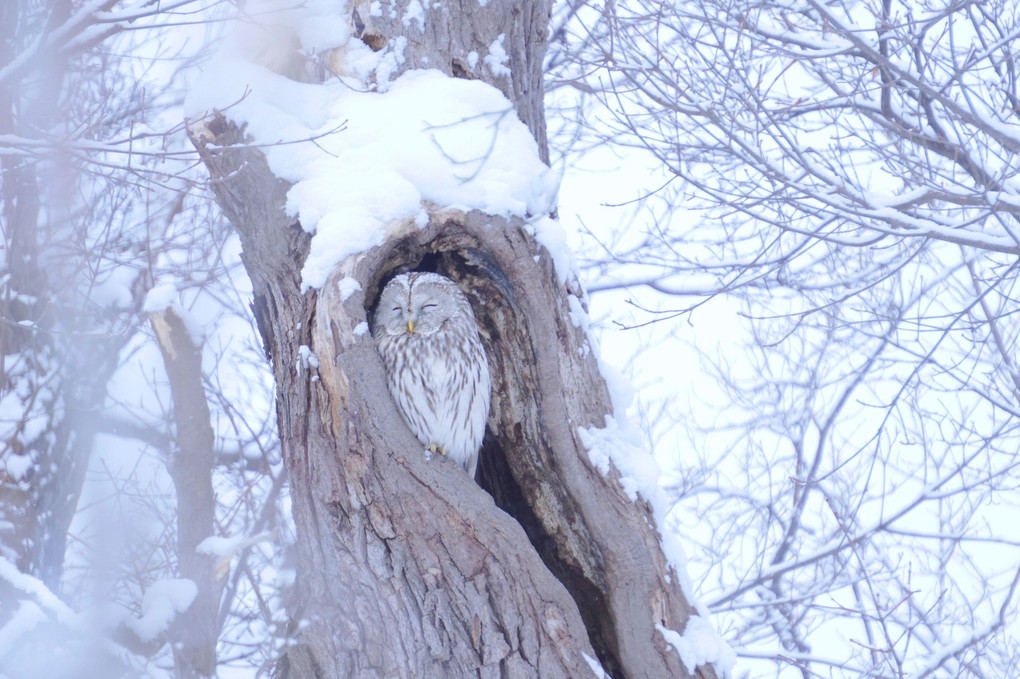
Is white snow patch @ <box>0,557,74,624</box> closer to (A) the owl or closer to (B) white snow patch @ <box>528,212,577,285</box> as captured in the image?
(A) the owl

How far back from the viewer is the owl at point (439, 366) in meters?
3.80

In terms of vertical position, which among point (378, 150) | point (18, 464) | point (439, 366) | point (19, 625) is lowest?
point (19, 625)

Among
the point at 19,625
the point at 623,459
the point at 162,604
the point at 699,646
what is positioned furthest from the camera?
the point at 162,604

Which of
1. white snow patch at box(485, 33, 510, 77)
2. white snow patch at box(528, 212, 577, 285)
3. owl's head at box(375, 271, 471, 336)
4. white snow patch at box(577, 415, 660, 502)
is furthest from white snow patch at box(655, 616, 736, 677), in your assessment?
white snow patch at box(485, 33, 510, 77)

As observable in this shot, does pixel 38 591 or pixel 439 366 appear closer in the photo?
pixel 439 366

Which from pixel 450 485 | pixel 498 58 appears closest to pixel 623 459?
pixel 450 485

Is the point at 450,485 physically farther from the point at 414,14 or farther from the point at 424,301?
the point at 414,14

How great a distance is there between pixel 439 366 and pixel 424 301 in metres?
0.30

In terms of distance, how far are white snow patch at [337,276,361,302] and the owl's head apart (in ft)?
2.27

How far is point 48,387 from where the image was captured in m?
5.13

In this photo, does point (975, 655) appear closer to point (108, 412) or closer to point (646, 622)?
point (646, 622)

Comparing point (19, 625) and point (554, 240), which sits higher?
point (554, 240)

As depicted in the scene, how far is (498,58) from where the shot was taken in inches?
155

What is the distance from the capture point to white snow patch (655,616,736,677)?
330 centimetres
